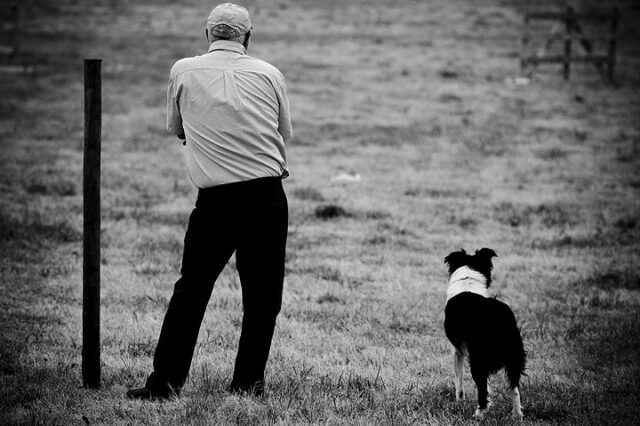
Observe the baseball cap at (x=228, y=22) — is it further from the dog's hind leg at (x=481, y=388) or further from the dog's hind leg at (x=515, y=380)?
the dog's hind leg at (x=515, y=380)

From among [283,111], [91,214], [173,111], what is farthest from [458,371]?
[91,214]

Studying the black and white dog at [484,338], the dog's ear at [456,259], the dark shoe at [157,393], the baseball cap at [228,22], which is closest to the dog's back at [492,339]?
the black and white dog at [484,338]

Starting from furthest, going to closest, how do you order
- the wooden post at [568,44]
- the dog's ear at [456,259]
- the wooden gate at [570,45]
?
the wooden post at [568,44]
the wooden gate at [570,45]
the dog's ear at [456,259]

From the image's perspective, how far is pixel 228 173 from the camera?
4984mm

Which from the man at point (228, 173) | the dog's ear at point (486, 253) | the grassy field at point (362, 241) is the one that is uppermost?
the man at point (228, 173)

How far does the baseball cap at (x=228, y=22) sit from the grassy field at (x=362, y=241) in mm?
2542

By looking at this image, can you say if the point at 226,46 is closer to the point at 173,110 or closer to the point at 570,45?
the point at 173,110

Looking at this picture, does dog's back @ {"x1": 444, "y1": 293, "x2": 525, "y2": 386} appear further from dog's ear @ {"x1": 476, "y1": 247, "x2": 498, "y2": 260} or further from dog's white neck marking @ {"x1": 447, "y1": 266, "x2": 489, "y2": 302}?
dog's ear @ {"x1": 476, "y1": 247, "x2": 498, "y2": 260}

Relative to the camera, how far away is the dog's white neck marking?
221 inches

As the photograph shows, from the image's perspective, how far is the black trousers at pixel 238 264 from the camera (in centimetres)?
504

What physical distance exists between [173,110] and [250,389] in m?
2.07

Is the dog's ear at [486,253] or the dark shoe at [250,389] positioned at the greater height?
the dog's ear at [486,253]

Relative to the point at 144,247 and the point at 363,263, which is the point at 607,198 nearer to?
the point at 363,263

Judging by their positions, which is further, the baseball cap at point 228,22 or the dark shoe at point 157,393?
the dark shoe at point 157,393
